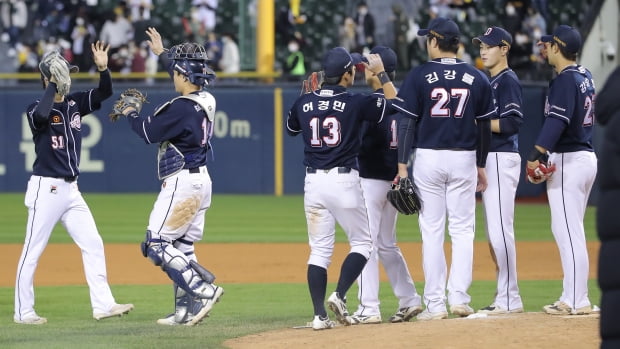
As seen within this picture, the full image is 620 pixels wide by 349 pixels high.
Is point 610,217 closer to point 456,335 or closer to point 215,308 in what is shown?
point 456,335

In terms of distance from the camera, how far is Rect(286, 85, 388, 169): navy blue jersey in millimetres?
7094

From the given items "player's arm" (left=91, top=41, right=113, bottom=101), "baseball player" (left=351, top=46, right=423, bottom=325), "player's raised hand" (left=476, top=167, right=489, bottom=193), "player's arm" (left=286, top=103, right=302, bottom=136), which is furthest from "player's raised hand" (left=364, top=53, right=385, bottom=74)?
"player's arm" (left=91, top=41, right=113, bottom=101)

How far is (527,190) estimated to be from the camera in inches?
828

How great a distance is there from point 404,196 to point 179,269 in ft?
4.95

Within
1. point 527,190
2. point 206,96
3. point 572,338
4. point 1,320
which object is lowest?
point 527,190

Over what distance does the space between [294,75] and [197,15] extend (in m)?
3.65

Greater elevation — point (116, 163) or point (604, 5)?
point (604, 5)

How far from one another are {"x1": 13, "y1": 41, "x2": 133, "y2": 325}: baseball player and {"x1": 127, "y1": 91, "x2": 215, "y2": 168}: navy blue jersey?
30.2 inches

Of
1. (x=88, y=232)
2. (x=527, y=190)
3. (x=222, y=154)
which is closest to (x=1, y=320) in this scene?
(x=88, y=232)

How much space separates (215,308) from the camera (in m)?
8.77

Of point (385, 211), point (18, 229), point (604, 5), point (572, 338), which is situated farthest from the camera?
point (604, 5)

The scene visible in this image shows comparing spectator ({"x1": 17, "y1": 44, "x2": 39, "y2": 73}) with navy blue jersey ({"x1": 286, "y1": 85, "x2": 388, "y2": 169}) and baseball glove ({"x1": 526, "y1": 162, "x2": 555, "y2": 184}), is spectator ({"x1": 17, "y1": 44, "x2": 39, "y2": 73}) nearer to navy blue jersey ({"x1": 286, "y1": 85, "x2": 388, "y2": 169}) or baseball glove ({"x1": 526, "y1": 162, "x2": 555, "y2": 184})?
navy blue jersey ({"x1": 286, "y1": 85, "x2": 388, "y2": 169})

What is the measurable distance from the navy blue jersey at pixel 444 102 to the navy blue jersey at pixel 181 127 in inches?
52.0

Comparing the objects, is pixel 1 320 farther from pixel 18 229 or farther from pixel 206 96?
pixel 18 229
